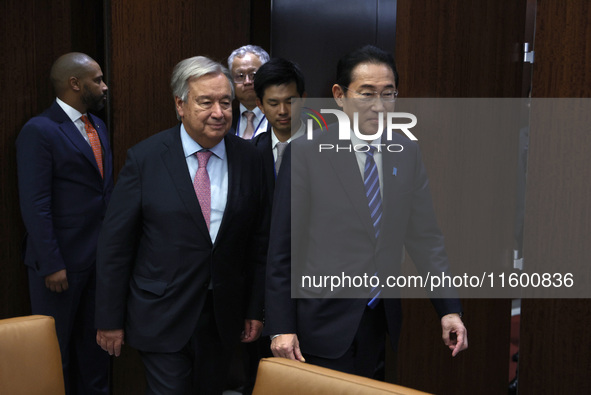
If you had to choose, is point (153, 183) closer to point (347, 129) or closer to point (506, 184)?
point (347, 129)

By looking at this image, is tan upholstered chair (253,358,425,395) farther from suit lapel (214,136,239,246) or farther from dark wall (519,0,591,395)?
dark wall (519,0,591,395)

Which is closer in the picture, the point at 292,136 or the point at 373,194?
the point at 373,194

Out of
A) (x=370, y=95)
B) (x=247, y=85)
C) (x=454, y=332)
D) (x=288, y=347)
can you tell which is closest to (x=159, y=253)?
(x=288, y=347)

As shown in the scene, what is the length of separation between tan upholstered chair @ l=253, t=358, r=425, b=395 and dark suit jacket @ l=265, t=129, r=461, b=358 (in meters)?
0.59

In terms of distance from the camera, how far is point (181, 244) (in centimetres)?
245

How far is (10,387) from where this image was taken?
1779mm

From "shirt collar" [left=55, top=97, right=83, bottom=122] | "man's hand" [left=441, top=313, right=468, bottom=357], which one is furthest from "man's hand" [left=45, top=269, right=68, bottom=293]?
"man's hand" [left=441, top=313, right=468, bottom=357]

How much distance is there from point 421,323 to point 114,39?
196cm

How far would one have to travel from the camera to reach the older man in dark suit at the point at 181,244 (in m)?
2.45

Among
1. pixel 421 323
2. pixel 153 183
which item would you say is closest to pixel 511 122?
pixel 421 323

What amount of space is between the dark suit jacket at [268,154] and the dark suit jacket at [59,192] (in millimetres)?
900

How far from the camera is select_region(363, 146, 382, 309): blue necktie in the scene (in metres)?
2.24

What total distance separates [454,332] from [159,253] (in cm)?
105

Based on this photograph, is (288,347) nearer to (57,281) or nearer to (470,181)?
(470,181)
